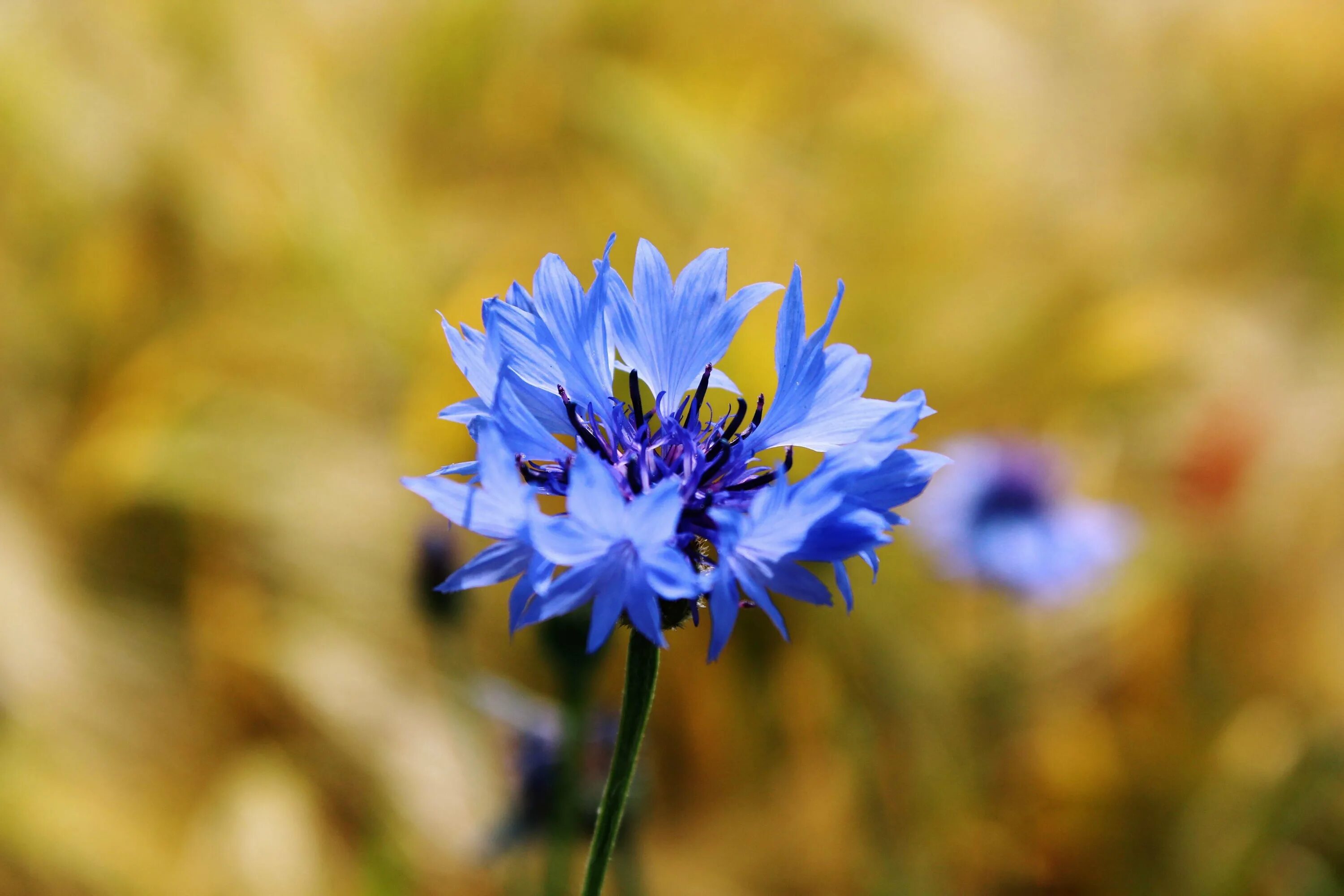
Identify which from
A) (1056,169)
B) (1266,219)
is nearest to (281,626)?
(1056,169)

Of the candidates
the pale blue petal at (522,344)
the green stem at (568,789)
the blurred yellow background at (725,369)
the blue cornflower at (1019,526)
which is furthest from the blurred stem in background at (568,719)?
the blue cornflower at (1019,526)

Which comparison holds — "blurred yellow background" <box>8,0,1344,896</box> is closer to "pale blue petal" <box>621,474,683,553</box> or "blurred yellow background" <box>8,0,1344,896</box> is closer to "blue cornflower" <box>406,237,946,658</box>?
"blue cornflower" <box>406,237,946,658</box>

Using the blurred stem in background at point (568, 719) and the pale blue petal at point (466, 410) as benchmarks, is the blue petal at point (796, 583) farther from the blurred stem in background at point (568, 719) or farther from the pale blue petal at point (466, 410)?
the blurred stem in background at point (568, 719)

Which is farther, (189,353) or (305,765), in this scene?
(189,353)

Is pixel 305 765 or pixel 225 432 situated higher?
pixel 225 432

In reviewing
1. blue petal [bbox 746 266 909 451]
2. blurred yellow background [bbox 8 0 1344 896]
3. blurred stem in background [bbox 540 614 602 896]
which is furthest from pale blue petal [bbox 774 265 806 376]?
blurred yellow background [bbox 8 0 1344 896]

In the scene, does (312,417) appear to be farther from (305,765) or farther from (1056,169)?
(1056,169)
